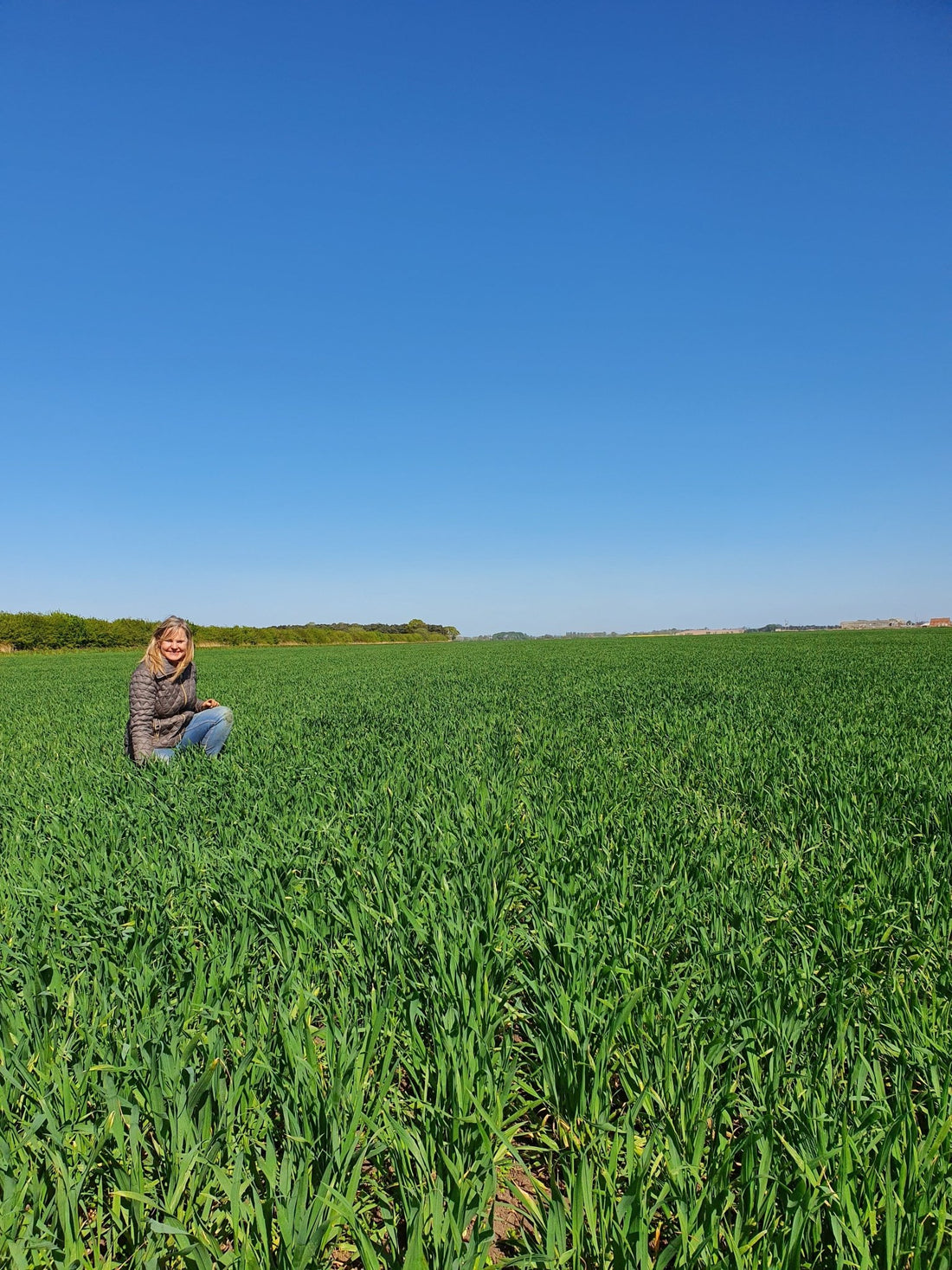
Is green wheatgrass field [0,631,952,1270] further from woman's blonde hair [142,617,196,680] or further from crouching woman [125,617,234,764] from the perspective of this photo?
woman's blonde hair [142,617,196,680]

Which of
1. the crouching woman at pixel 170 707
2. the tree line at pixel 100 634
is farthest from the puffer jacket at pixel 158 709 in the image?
the tree line at pixel 100 634

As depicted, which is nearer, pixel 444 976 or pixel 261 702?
pixel 444 976

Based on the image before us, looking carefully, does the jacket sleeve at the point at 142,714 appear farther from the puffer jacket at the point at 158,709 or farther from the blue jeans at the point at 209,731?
the blue jeans at the point at 209,731

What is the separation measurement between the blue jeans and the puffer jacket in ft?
0.31

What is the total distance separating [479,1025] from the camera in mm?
2168

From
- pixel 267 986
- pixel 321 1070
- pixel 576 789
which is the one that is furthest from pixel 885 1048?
pixel 576 789

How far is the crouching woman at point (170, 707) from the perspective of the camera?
6258 mm

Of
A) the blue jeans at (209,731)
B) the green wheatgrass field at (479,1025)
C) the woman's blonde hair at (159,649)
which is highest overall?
the woman's blonde hair at (159,649)

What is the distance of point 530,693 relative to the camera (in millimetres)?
13398

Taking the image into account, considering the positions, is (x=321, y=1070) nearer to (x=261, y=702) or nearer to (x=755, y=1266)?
(x=755, y=1266)

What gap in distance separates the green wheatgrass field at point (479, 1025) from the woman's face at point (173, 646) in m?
1.70

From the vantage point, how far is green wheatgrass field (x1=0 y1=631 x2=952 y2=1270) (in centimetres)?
153

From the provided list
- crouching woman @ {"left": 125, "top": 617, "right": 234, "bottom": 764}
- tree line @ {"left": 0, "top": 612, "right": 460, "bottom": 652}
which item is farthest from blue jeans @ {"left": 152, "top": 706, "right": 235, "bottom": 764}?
tree line @ {"left": 0, "top": 612, "right": 460, "bottom": 652}

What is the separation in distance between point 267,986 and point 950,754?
6.16 metres
